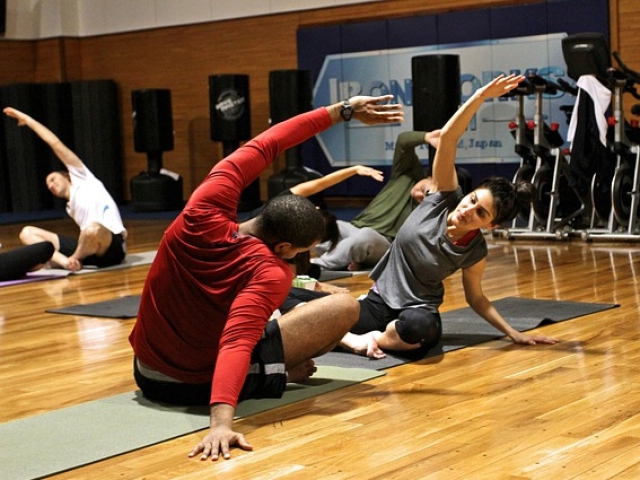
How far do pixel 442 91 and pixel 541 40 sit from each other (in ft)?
4.47

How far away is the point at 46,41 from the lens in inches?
506

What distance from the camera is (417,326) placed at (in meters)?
3.77

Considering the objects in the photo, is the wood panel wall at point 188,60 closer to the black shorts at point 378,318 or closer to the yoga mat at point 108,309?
the yoga mat at point 108,309

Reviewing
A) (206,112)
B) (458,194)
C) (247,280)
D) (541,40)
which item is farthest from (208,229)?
(206,112)

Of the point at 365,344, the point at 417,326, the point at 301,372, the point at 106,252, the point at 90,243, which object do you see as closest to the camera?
the point at 301,372

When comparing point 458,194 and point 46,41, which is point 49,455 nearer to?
point 458,194

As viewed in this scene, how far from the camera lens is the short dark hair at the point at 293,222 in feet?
9.36

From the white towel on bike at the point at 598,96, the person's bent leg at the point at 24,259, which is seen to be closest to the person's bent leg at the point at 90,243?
the person's bent leg at the point at 24,259

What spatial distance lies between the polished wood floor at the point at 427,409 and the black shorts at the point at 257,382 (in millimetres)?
101

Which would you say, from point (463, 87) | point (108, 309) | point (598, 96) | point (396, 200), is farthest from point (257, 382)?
point (463, 87)

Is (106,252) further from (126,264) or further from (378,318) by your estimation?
(378,318)

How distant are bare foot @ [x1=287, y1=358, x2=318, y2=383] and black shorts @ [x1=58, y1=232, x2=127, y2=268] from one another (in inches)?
142

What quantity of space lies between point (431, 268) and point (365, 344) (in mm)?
378

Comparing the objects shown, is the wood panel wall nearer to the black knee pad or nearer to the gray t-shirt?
the gray t-shirt
